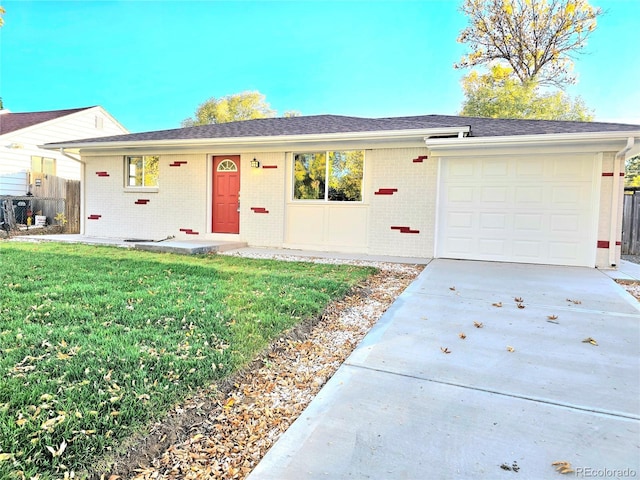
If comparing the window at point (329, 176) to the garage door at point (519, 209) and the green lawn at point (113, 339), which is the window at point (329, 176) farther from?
the green lawn at point (113, 339)

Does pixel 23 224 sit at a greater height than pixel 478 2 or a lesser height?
lesser

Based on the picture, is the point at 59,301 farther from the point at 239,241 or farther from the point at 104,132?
the point at 104,132

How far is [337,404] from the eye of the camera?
233 cm

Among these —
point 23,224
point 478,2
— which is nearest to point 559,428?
point 23,224

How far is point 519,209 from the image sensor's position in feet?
24.5

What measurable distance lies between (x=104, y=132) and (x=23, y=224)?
7450 millimetres

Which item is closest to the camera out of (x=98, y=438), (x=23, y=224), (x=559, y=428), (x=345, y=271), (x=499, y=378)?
(x=98, y=438)

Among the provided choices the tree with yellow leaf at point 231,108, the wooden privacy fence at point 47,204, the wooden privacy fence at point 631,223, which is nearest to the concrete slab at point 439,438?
the wooden privacy fence at point 631,223

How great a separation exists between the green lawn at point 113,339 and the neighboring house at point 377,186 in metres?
2.88

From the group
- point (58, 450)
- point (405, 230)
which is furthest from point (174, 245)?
point (58, 450)

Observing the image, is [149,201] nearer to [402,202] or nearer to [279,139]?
[279,139]

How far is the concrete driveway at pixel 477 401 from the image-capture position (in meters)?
1.81

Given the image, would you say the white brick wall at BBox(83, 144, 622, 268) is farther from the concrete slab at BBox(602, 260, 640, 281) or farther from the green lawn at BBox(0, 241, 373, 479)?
the green lawn at BBox(0, 241, 373, 479)

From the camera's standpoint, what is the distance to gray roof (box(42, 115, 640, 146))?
765 centimetres
